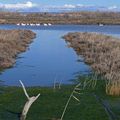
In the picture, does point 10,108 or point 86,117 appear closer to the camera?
point 86,117

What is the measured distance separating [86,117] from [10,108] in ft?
11.6

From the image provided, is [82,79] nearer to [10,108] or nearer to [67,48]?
[10,108]

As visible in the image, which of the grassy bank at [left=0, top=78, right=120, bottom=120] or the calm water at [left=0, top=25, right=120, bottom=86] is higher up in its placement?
the grassy bank at [left=0, top=78, right=120, bottom=120]

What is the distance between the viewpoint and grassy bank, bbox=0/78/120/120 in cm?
1962

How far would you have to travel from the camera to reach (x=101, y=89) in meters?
26.1

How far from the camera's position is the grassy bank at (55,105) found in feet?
64.4

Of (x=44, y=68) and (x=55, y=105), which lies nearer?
(x=55, y=105)

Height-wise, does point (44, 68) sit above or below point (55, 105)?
below

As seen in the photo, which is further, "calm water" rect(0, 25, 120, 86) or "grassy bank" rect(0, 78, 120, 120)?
"calm water" rect(0, 25, 120, 86)

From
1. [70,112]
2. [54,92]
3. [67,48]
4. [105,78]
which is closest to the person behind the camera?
[70,112]

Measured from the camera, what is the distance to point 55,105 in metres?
21.6

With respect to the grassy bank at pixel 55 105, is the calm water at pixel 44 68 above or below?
below

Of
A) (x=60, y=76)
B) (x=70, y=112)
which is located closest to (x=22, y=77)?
(x=60, y=76)

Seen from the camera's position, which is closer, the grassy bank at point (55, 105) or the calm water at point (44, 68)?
the grassy bank at point (55, 105)
